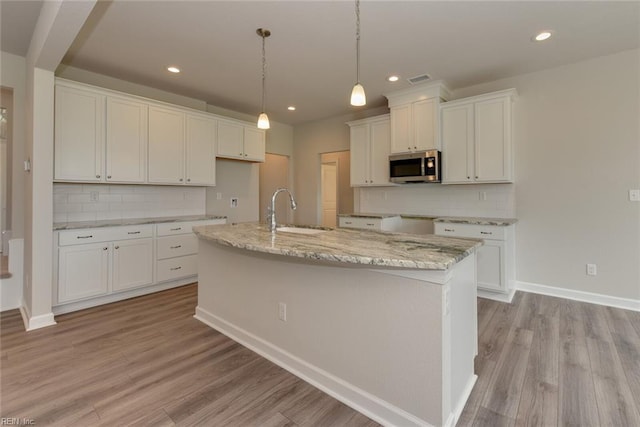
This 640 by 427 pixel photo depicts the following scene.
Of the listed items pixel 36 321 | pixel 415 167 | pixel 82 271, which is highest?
pixel 415 167

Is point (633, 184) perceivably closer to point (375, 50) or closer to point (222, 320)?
point (375, 50)

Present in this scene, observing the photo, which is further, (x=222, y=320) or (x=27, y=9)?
(x=222, y=320)

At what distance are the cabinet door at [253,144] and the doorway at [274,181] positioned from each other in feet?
4.14

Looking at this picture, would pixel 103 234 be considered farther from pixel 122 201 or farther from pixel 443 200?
pixel 443 200

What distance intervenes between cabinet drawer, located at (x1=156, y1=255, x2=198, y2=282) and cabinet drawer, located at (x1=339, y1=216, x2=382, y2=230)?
86.8 inches

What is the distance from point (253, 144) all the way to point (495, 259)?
3813 mm

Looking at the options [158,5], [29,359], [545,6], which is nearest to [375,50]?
[545,6]

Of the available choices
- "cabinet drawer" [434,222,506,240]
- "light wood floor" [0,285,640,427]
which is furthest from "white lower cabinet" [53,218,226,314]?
"cabinet drawer" [434,222,506,240]

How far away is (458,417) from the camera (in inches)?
62.6

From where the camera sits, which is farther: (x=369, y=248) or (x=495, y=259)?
(x=495, y=259)

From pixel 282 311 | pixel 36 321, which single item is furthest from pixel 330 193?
pixel 36 321

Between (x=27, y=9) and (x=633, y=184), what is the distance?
5.72 meters

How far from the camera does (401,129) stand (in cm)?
419

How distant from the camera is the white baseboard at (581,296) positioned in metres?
3.10
